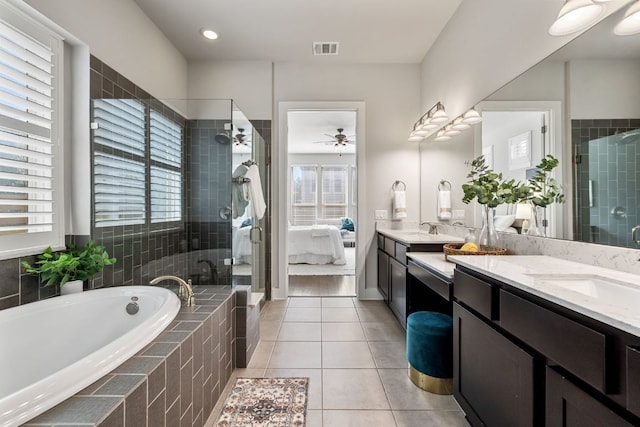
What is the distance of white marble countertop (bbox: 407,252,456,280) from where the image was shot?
167cm

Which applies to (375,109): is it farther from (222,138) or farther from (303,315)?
(303,315)

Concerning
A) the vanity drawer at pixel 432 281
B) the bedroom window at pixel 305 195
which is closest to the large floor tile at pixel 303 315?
the vanity drawer at pixel 432 281

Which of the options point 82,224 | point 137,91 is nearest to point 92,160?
point 82,224

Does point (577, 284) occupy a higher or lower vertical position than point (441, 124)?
lower

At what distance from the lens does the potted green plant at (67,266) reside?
5.20ft

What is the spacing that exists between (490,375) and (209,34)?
352 cm

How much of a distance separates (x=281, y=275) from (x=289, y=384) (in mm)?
1732

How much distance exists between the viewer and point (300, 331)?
265cm

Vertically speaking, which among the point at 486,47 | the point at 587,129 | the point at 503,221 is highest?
the point at 486,47

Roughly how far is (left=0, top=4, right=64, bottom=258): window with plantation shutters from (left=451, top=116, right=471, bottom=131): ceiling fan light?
2876 millimetres

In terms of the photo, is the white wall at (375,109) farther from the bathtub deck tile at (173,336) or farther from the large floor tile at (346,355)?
the bathtub deck tile at (173,336)

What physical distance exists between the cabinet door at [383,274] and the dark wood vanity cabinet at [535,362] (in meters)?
1.56

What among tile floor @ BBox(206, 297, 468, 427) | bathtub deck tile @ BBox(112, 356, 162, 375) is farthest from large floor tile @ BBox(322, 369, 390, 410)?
bathtub deck tile @ BBox(112, 356, 162, 375)

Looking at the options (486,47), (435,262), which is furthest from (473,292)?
(486,47)
